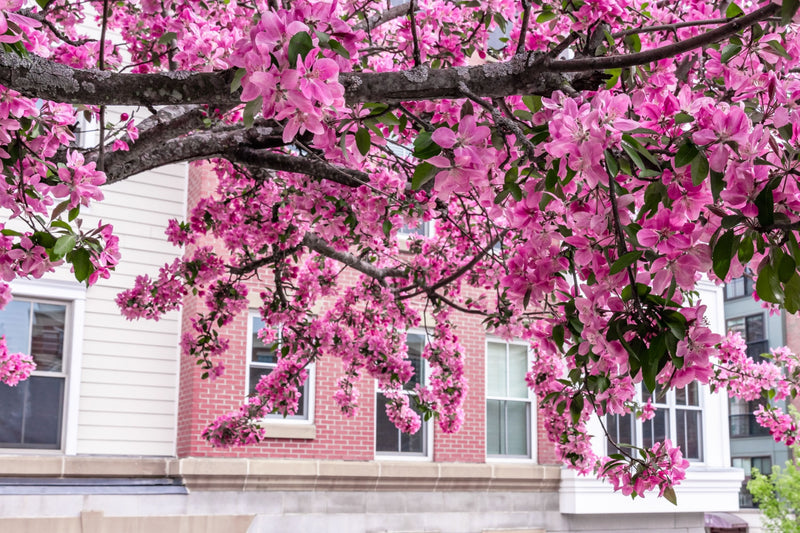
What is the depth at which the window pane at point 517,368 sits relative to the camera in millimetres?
12867

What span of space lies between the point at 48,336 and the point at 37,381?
1.81 feet

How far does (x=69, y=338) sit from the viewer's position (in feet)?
32.1

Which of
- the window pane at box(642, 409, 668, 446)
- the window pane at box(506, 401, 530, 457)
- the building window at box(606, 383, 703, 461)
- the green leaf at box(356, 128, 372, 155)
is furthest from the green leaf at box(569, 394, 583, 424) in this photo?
the window pane at box(642, 409, 668, 446)

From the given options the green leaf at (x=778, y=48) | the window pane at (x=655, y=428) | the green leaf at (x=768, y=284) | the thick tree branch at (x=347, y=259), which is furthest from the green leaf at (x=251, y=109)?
the window pane at (x=655, y=428)

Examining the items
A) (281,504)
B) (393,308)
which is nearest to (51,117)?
(393,308)

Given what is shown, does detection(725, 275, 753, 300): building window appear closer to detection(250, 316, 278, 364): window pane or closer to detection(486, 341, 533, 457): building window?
detection(486, 341, 533, 457): building window

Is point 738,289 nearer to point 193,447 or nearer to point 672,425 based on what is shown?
point 672,425

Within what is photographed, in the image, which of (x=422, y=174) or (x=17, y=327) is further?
(x=17, y=327)

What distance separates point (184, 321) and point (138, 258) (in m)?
1.01

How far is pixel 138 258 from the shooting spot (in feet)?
33.7

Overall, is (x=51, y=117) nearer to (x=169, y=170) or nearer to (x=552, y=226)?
(x=552, y=226)

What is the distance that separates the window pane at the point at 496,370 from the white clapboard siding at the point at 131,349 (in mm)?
4894

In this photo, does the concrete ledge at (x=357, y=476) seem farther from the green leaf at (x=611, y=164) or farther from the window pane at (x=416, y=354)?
the green leaf at (x=611, y=164)

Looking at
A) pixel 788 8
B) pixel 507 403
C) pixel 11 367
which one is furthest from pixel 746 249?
pixel 507 403
